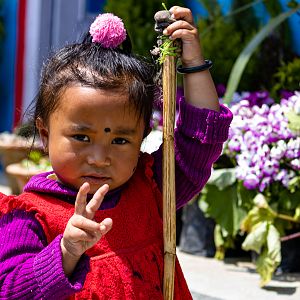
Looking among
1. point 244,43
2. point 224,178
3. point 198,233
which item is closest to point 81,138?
point 224,178

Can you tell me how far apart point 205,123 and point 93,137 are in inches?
13.4

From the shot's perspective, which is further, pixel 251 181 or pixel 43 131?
pixel 251 181

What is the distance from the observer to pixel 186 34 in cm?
206

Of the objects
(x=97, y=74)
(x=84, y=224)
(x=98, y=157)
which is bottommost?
(x=84, y=224)

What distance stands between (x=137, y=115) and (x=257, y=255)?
256 cm

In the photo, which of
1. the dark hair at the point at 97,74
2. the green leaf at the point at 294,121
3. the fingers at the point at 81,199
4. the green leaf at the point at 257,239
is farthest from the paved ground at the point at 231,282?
the fingers at the point at 81,199

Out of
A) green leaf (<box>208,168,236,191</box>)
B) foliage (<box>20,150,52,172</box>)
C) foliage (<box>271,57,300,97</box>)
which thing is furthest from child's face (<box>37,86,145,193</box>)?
foliage (<box>20,150,52,172</box>)

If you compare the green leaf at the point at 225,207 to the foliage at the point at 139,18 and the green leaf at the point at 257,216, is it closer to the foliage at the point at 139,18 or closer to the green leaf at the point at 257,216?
the green leaf at the point at 257,216

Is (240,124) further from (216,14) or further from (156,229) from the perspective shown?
(156,229)

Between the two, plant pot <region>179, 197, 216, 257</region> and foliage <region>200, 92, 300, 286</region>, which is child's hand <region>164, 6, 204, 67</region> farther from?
plant pot <region>179, 197, 216, 257</region>

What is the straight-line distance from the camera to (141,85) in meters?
2.05

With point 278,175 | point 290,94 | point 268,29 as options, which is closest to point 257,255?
point 278,175

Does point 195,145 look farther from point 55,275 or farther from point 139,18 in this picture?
point 139,18

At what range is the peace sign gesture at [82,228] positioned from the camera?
1705 millimetres
